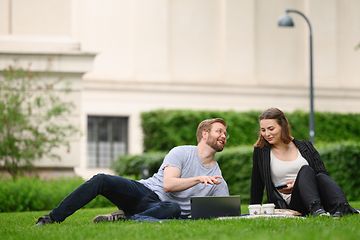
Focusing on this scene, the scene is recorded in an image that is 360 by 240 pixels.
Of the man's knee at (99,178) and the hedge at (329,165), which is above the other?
the man's knee at (99,178)

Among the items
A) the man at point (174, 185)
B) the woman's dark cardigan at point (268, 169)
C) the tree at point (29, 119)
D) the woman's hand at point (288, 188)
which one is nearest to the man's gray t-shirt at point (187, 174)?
the man at point (174, 185)

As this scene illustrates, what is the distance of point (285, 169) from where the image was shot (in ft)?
46.8

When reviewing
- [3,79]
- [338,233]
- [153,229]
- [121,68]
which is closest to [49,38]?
[3,79]

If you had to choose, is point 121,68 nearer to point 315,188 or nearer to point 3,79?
point 3,79

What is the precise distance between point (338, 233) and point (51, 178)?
15.0 metres

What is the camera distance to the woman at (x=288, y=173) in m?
13.8

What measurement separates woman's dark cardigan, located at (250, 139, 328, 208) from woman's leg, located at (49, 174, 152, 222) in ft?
4.38

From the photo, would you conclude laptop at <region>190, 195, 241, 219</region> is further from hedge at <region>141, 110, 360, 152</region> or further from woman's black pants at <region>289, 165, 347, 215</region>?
hedge at <region>141, 110, 360, 152</region>

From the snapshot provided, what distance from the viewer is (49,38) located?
84.5ft

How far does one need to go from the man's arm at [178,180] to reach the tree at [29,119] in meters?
12.3

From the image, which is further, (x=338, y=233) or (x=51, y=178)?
(x=51, y=178)

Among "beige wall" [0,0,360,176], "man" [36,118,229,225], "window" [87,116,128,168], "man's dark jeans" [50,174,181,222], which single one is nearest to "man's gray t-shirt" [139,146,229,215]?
"man" [36,118,229,225]

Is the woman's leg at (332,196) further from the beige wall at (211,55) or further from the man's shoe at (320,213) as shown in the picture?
the beige wall at (211,55)

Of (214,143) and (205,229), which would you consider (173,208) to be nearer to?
(214,143)
